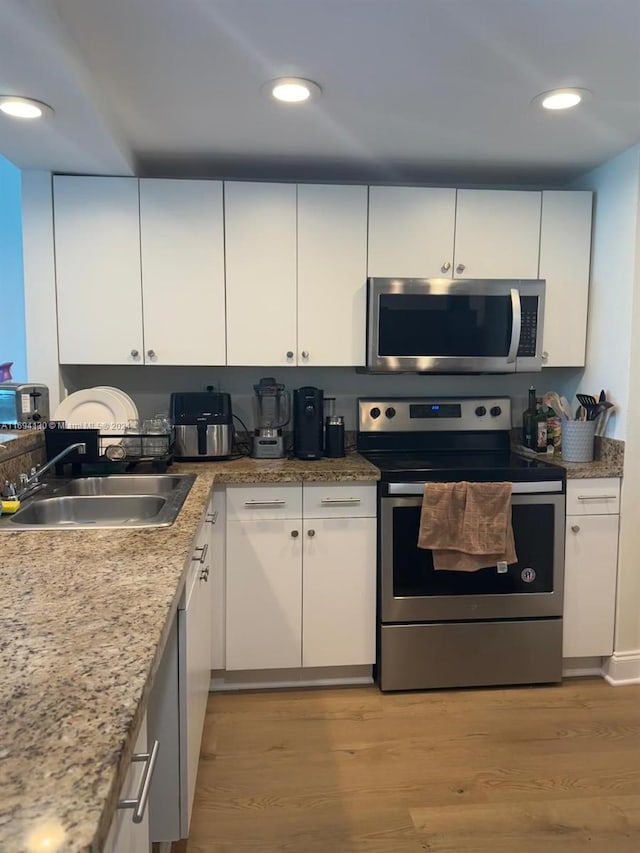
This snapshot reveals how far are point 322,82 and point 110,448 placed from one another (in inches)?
57.8

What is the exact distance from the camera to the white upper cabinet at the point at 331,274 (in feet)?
8.27

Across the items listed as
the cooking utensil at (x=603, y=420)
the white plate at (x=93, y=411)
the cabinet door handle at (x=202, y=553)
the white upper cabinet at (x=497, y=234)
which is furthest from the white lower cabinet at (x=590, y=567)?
the white plate at (x=93, y=411)

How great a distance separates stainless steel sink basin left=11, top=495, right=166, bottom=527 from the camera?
191cm

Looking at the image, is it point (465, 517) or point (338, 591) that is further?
point (338, 591)

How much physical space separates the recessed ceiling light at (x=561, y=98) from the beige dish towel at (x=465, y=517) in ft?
4.43

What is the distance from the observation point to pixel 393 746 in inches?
80.6

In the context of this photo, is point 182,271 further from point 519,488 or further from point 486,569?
point 486,569

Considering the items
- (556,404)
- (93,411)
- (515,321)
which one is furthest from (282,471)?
(556,404)

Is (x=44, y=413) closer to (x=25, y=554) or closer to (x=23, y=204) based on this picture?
(x=23, y=204)

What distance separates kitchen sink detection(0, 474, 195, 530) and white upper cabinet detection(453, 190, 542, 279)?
1550 millimetres

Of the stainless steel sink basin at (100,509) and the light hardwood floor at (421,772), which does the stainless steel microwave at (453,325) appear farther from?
the light hardwood floor at (421,772)

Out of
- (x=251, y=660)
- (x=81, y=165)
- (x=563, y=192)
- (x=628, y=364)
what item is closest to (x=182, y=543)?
(x=251, y=660)

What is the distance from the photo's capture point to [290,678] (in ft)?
8.02

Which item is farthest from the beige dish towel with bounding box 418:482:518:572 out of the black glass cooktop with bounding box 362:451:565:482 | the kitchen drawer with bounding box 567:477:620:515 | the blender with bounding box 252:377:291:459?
the blender with bounding box 252:377:291:459
